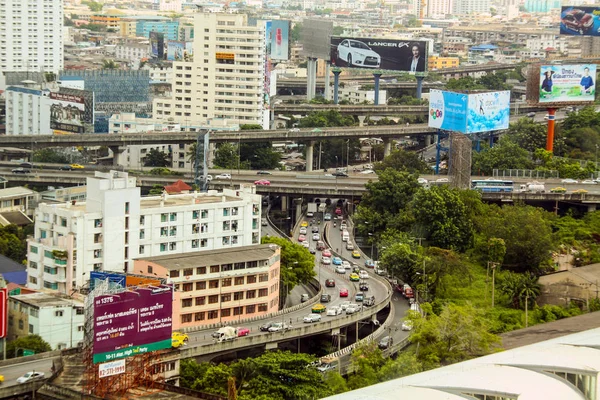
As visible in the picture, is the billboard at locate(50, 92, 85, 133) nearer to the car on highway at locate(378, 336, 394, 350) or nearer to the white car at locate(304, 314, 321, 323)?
the white car at locate(304, 314, 321, 323)

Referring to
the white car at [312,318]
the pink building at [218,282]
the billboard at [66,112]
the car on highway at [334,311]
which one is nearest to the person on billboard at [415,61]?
the billboard at [66,112]

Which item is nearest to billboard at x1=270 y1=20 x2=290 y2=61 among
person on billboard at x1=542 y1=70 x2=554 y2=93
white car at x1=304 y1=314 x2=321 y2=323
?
person on billboard at x1=542 y1=70 x2=554 y2=93

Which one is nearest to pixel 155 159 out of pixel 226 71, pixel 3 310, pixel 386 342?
pixel 226 71

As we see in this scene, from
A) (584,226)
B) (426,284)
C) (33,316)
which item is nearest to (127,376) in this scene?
(33,316)

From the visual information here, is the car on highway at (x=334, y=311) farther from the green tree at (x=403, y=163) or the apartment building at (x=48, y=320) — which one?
the green tree at (x=403, y=163)

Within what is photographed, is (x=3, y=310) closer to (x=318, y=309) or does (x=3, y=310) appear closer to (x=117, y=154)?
(x=318, y=309)
